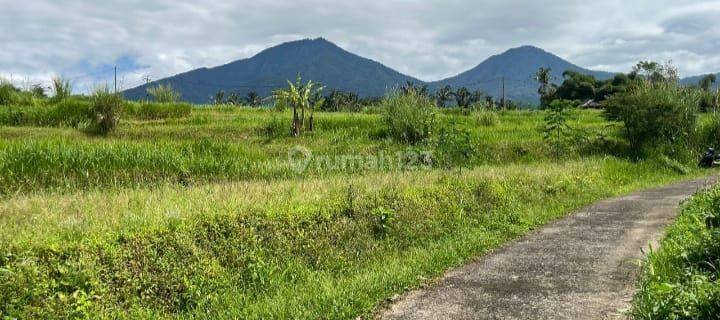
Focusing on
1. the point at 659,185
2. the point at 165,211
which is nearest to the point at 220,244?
the point at 165,211

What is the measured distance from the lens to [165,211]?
7270mm

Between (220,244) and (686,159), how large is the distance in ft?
70.7

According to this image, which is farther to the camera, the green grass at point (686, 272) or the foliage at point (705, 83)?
the foliage at point (705, 83)

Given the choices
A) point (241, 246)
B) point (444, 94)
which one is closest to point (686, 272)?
point (241, 246)

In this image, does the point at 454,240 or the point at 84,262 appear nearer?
the point at 84,262

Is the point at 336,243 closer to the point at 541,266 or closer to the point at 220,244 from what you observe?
the point at 220,244

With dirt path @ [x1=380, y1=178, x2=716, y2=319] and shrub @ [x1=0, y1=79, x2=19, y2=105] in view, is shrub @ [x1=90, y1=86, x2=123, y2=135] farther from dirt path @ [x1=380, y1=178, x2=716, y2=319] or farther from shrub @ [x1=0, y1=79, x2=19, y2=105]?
dirt path @ [x1=380, y1=178, x2=716, y2=319]

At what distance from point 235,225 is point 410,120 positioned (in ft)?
48.3

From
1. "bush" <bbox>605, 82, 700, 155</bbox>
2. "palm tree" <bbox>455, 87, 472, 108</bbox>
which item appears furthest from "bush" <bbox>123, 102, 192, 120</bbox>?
"palm tree" <bbox>455, 87, 472, 108</bbox>

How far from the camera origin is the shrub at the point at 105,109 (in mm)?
19062

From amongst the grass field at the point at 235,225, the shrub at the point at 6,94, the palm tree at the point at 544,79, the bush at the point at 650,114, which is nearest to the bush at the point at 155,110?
the shrub at the point at 6,94

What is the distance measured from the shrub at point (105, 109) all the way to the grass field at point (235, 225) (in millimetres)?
2215

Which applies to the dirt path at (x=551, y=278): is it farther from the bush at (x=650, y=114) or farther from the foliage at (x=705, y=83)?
the foliage at (x=705, y=83)

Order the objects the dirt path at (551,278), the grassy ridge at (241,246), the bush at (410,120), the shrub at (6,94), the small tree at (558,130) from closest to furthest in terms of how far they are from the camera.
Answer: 1. the grassy ridge at (241,246)
2. the dirt path at (551,278)
3. the small tree at (558,130)
4. the bush at (410,120)
5. the shrub at (6,94)
